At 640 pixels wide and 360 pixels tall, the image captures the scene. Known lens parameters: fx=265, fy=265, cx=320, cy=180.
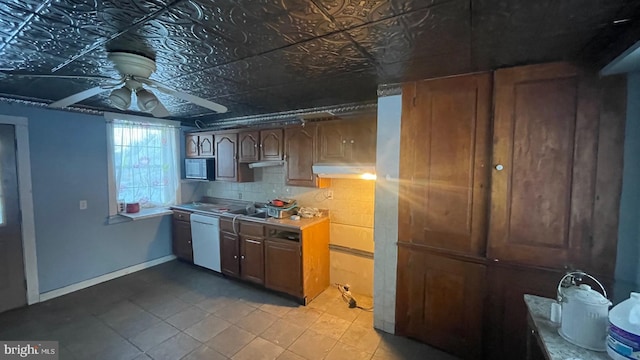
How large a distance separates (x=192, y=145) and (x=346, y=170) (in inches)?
112

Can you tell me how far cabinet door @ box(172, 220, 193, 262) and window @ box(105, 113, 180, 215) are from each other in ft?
1.51

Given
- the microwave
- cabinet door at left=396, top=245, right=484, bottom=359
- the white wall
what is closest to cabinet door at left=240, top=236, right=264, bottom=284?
the microwave

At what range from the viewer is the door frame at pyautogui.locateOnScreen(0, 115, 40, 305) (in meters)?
2.85

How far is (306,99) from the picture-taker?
291cm

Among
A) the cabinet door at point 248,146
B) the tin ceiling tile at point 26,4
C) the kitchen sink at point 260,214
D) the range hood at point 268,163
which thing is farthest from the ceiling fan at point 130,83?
the kitchen sink at point 260,214

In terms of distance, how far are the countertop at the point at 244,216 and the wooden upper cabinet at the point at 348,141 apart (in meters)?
0.75

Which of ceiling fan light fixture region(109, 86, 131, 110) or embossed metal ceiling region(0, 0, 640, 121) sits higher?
embossed metal ceiling region(0, 0, 640, 121)

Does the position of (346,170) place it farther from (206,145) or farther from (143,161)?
(143,161)

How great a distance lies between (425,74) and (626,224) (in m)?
1.58

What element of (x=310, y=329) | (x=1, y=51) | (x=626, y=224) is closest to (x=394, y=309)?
(x=310, y=329)

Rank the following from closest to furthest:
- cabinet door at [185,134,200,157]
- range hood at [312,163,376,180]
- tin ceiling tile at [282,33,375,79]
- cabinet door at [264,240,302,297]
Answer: tin ceiling tile at [282,33,375,79] → range hood at [312,163,376,180] → cabinet door at [264,240,302,297] → cabinet door at [185,134,200,157]

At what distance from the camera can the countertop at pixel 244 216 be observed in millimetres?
3045

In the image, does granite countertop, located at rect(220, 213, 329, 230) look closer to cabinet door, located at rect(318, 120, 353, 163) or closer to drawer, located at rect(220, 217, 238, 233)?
drawer, located at rect(220, 217, 238, 233)

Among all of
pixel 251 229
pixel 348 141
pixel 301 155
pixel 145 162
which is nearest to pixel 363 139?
pixel 348 141
